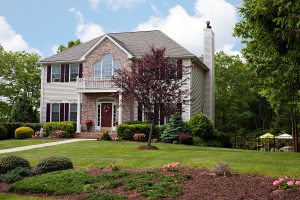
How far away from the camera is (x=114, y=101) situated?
2942 centimetres

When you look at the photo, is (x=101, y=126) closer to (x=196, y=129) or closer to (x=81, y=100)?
(x=81, y=100)

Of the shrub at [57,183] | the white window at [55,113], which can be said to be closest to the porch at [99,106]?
the white window at [55,113]

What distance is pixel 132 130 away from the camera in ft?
83.9

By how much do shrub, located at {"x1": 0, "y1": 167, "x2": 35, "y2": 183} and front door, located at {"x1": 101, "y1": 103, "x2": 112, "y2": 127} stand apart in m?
16.8

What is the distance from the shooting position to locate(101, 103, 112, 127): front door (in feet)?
96.6

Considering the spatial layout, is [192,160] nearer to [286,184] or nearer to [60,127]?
[286,184]

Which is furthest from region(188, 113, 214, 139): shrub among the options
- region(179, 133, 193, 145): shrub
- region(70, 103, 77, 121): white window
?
region(70, 103, 77, 121): white window

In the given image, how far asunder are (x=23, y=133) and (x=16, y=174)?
50.9 feet

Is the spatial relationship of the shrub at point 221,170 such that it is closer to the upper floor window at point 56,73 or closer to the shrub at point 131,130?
the shrub at point 131,130

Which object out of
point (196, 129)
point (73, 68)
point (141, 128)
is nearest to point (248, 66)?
point (196, 129)

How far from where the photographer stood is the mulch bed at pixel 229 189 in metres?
8.27

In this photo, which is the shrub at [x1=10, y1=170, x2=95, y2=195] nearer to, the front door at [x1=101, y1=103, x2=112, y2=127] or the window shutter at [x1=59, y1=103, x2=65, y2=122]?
the front door at [x1=101, y1=103, x2=112, y2=127]

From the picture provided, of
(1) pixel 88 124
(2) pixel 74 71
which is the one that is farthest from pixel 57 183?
(2) pixel 74 71

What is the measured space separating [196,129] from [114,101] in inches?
292
